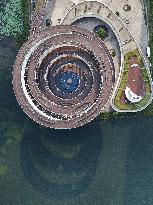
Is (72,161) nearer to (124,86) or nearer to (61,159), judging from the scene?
(61,159)

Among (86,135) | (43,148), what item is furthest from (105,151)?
(43,148)

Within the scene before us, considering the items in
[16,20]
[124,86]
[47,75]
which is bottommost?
[124,86]

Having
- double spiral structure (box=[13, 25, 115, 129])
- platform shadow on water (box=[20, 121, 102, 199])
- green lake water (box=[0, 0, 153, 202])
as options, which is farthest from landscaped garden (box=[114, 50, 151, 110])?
double spiral structure (box=[13, 25, 115, 129])

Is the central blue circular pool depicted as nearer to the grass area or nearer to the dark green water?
the dark green water

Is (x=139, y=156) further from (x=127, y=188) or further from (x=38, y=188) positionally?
(x=38, y=188)

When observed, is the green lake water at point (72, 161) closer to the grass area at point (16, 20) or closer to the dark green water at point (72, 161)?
the dark green water at point (72, 161)

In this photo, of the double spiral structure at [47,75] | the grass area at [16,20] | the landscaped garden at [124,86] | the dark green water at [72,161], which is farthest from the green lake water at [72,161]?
the double spiral structure at [47,75]

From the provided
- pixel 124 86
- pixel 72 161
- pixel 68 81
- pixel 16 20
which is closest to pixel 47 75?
pixel 68 81
